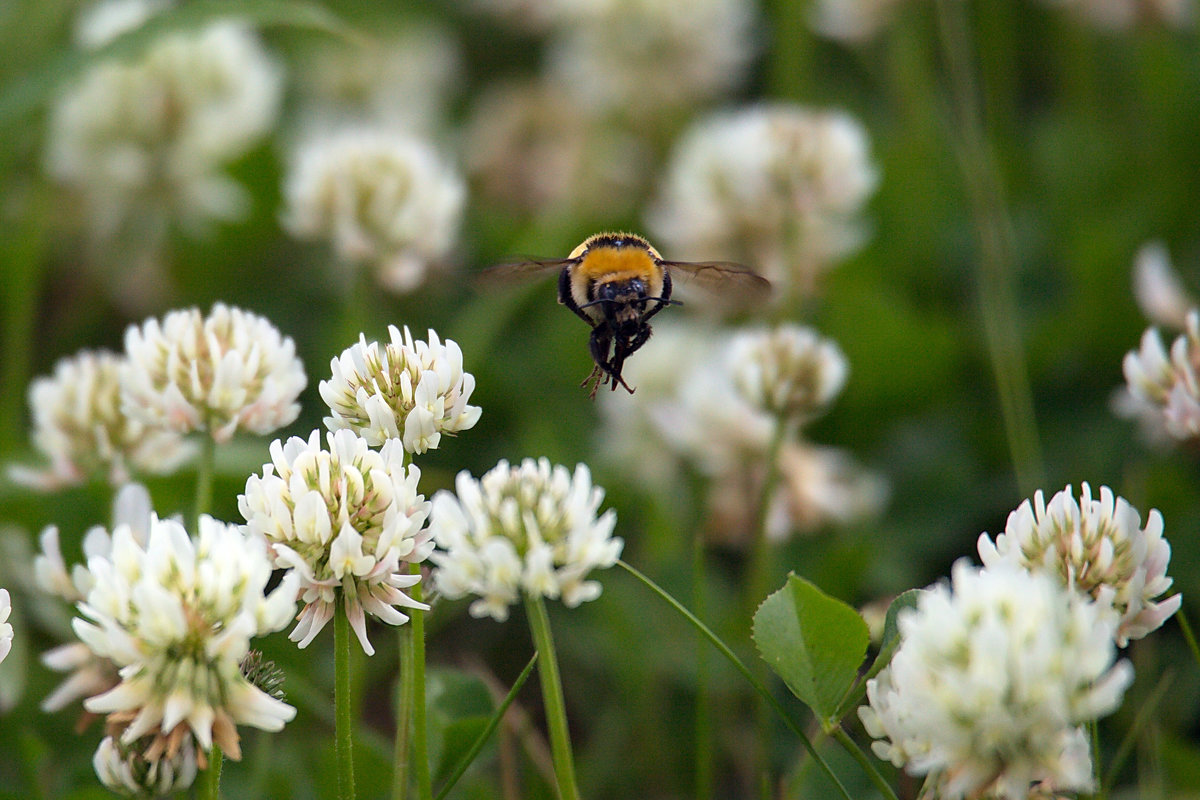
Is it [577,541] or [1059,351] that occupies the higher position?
[1059,351]

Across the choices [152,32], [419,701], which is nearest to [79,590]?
[419,701]

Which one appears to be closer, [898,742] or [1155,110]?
[898,742]

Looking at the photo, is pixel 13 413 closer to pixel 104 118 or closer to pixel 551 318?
pixel 104 118

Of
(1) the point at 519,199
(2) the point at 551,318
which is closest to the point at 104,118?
(2) the point at 551,318

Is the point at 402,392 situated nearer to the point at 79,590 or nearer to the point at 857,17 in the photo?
the point at 79,590

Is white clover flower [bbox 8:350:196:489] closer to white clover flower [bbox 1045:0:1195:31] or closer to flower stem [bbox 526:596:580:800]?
flower stem [bbox 526:596:580:800]

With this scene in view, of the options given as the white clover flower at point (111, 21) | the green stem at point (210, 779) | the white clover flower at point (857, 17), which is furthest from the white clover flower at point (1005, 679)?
the white clover flower at point (857, 17)

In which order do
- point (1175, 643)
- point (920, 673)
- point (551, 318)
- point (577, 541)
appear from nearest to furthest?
point (920, 673) → point (577, 541) → point (1175, 643) → point (551, 318)
